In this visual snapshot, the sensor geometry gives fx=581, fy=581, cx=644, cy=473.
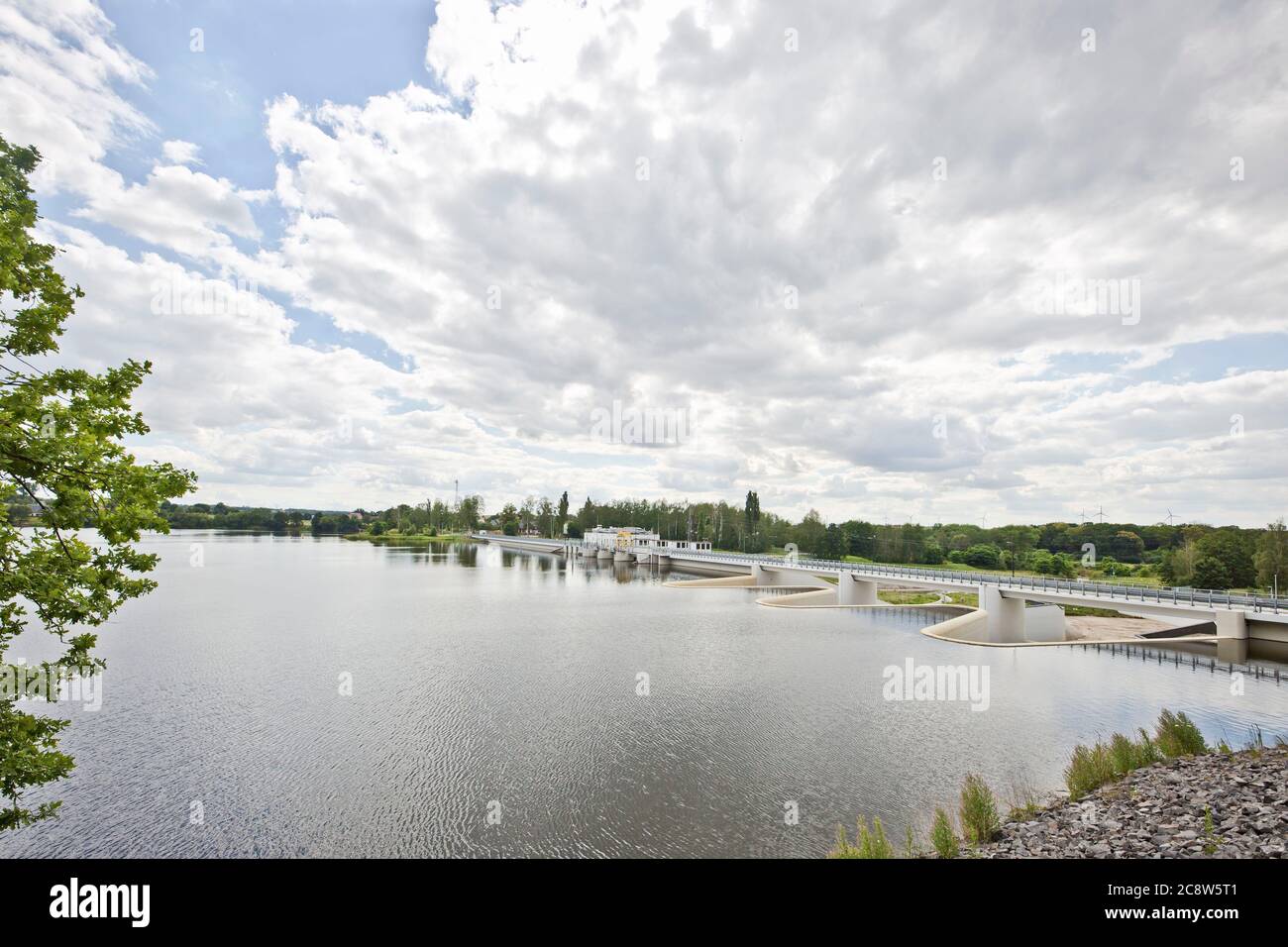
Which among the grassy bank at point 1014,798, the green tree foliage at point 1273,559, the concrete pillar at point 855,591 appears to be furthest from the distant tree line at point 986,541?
the concrete pillar at point 855,591

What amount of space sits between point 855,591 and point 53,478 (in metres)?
60.0

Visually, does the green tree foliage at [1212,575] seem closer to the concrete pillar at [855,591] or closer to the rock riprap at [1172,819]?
the concrete pillar at [855,591]

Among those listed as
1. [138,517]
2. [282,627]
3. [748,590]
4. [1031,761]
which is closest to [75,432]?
[138,517]

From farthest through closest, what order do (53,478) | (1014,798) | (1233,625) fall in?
(1233,625) → (1014,798) → (53,478)

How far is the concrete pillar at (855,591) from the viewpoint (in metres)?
58.4

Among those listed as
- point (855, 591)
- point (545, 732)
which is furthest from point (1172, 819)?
point (855, 591)

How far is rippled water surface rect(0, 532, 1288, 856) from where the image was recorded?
47.4ft

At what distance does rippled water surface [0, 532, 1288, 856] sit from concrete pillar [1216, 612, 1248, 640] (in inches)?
251

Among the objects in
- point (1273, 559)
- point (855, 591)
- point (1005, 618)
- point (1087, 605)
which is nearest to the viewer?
point (1087, 605)

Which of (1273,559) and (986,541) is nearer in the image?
(1273,559)

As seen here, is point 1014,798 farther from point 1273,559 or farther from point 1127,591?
point 1273,559

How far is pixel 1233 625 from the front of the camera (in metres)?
35.2
